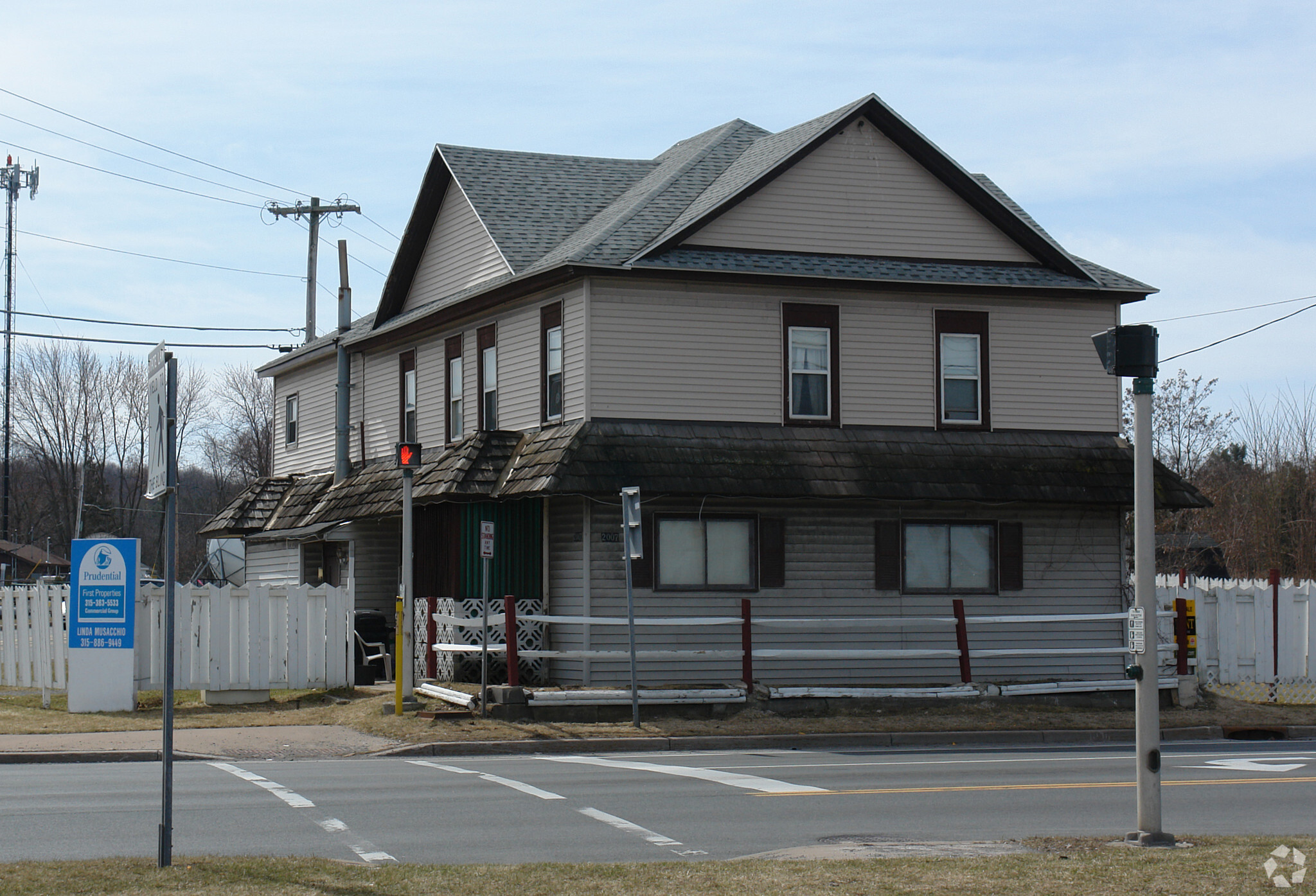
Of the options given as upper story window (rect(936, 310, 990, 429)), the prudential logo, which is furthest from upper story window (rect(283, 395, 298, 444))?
the prudential logo

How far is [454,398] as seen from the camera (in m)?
26.0

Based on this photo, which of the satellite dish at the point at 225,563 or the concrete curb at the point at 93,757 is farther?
the satellite dish at the point at 225,563

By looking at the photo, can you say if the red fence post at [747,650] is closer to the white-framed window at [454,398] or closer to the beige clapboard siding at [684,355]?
the beige clapboard siding at [684,355]

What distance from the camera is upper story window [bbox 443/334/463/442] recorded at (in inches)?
1019

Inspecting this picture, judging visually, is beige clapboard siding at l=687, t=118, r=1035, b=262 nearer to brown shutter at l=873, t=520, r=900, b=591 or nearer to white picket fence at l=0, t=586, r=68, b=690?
brown shutter at l=873, t=520, r=900, b=591

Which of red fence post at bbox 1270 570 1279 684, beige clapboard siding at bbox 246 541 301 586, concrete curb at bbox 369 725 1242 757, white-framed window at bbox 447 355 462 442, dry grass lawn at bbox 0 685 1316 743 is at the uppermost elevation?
white-framed window at bbox 447 355 462 442

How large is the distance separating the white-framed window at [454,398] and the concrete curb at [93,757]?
10.4 m

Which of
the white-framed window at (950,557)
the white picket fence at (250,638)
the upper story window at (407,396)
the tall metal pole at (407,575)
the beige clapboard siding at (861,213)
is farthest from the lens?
the upper story window at (407,396)

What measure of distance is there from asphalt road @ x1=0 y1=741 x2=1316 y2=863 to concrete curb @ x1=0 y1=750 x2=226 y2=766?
29 cm

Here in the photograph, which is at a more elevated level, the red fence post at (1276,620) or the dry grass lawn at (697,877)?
the red fence post at (1276,620)

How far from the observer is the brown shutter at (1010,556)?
23.3 m

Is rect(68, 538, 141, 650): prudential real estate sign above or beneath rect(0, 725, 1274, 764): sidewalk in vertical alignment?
above

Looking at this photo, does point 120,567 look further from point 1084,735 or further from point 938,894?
point 938,894

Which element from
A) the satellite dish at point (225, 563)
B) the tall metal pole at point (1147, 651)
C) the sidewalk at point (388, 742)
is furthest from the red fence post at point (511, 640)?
the satellite dish at point (225, 563)
